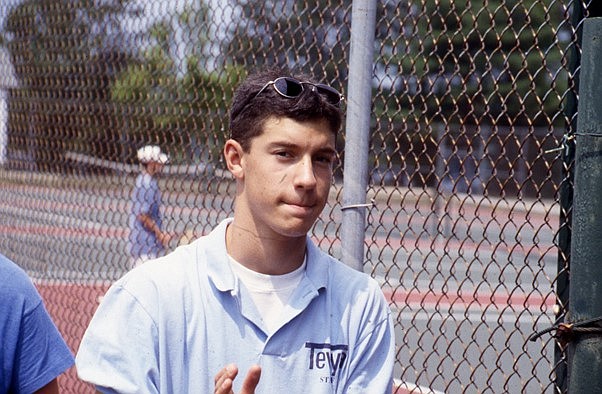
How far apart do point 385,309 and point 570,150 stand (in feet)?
3.02

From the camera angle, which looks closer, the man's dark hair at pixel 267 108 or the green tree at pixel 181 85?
the man's dark hair at pixel 267 108

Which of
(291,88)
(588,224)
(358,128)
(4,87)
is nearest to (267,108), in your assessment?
(291,88)

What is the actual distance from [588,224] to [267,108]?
87cm

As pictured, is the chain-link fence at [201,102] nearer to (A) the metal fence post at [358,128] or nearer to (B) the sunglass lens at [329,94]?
(A) the metal fence post at [358,128]

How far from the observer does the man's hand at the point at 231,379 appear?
2.01m

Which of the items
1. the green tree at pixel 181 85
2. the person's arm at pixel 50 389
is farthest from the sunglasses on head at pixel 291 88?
the green tree at pixel 181 85

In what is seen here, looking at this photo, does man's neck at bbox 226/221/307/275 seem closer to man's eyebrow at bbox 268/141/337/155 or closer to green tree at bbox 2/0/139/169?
man's eyebrow at bbox 268/141/337/155

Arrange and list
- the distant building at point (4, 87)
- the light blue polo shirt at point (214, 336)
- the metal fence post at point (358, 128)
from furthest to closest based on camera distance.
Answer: the distant building at point (4, 87) < the metal fence post at point (358, 128) < the light blue polo shirt at point (214, 336)

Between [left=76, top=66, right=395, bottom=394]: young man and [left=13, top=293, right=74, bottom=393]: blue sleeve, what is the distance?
1.25ft

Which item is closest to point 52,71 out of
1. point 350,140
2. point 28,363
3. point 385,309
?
point 350,140

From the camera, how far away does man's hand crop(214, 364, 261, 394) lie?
2.01 meters

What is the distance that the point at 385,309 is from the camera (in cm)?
251

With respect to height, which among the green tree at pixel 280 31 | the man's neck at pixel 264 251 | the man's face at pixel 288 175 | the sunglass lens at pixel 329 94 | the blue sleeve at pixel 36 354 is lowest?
the blue sleeve at pixel 36 354

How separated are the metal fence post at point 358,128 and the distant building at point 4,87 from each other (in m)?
3.81
